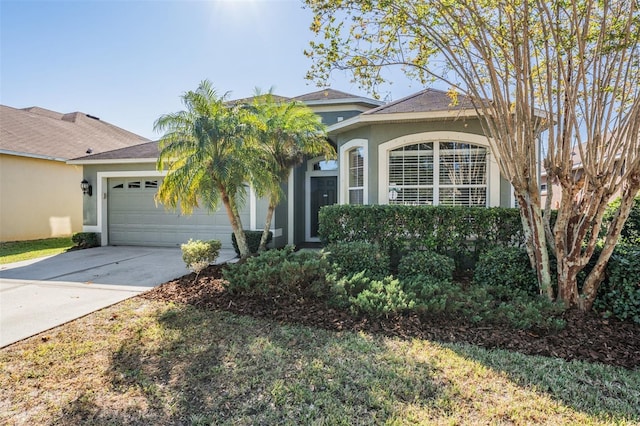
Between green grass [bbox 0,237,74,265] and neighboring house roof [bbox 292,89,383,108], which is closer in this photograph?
green grass [bbox 0,237,74,265]

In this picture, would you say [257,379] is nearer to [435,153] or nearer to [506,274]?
[506,274]

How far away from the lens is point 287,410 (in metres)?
2.65

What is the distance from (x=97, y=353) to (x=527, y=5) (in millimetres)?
6739

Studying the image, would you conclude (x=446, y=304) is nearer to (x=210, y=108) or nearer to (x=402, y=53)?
(x=402, y=53)

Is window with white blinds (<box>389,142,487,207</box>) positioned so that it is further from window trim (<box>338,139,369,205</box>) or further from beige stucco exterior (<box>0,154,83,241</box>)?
beige stucco exterior (<box>0,154,83,241</box>)

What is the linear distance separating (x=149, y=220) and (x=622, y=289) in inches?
485

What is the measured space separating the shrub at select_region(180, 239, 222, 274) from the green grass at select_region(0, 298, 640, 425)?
2454 mm

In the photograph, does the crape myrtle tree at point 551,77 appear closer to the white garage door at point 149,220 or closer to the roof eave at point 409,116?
the roof eave at point 409,116

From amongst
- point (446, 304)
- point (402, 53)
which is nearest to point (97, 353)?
point (446, 304)

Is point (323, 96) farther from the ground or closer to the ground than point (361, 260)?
farther from the ground

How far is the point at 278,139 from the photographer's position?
23.2ft

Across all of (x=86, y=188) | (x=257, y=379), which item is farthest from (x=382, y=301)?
(x=86, y=188)

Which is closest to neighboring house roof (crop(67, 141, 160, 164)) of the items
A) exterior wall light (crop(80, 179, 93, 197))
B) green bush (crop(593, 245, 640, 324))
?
exterior wall light (crop(80, 179, 93, 197))

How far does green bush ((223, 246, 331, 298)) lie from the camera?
5117mm
